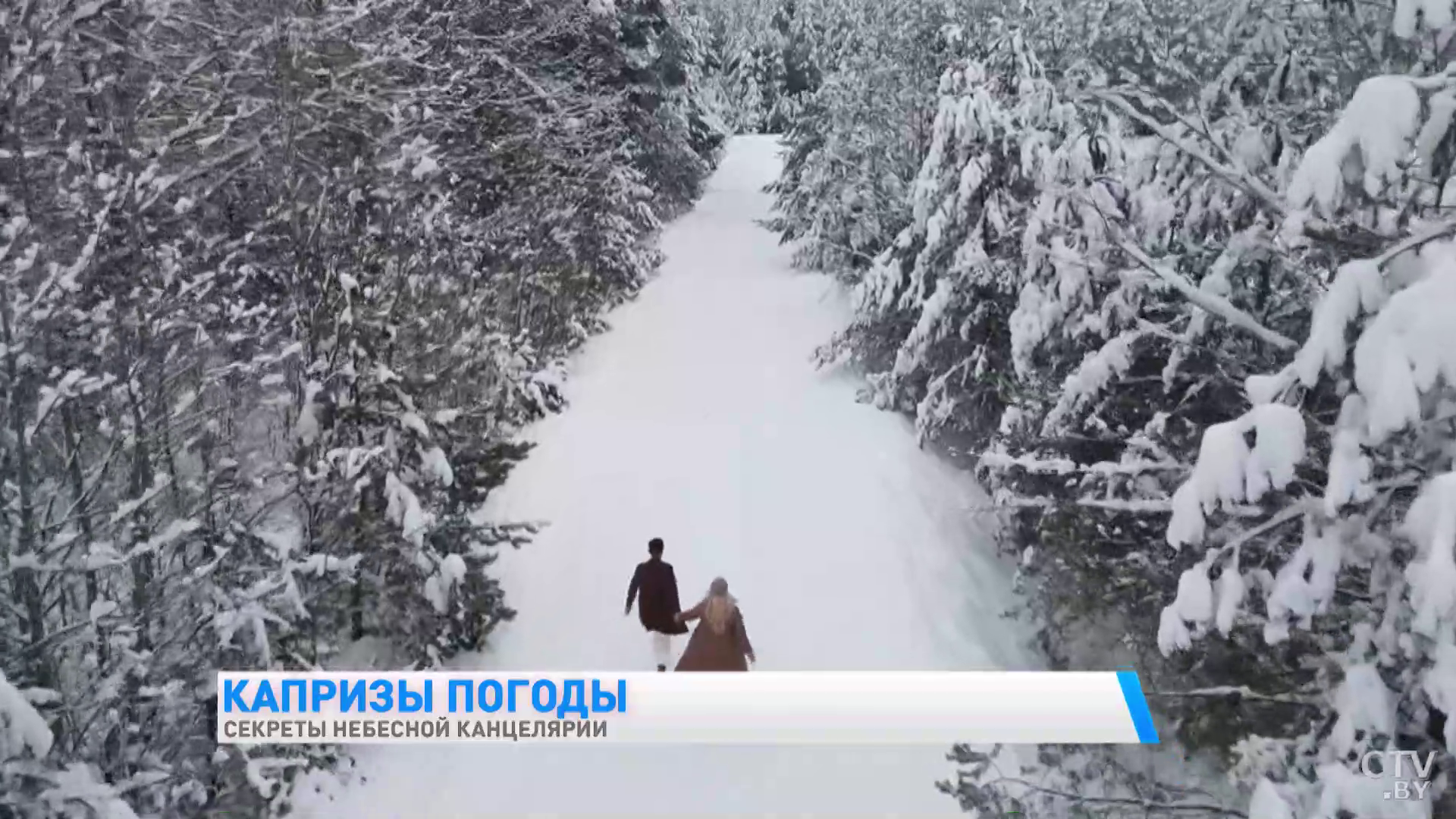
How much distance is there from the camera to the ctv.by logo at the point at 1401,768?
10.6ft

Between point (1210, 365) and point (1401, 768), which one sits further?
point (1210, 365)

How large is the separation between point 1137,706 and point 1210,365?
78.1 inches

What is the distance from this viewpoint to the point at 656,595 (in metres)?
6.07

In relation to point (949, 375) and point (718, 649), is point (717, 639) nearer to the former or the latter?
point (718, 649)

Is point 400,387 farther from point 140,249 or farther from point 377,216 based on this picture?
point 140,249

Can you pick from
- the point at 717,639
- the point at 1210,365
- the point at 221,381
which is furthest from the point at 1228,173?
the point at 221,381

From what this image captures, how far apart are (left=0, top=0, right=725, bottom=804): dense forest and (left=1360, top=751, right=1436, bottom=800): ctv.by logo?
4419 millimetres

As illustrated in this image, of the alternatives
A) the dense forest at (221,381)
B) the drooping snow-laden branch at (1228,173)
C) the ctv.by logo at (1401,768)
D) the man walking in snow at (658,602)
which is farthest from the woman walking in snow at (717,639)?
the drooping snow-laden branch at (1228,173)

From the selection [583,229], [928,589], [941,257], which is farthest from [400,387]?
[583,229]

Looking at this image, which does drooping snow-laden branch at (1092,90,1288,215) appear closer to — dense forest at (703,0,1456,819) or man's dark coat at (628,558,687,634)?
dense forest at (703,0,1456,819)

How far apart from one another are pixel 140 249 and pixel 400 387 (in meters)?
1.94

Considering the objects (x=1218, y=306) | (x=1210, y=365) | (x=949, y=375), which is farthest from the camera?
(x=949, y=375)

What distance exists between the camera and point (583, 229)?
1337 centimetres

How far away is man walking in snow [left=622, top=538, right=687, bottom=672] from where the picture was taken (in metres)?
5.95
